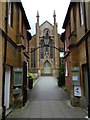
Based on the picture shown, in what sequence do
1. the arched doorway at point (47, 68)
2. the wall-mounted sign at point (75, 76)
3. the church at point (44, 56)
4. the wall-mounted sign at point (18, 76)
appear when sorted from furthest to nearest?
the arched doorway at point (47, 68) → the church at point (44, 56) → the wall-mounted sign at point (75, 76) → the wall-mounted sign at point (18, 76)

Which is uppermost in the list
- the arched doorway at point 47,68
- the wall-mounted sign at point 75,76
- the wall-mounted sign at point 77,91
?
the arched doorway at point 47,68

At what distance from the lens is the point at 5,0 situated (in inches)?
360

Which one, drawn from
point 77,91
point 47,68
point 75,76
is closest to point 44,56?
point 47,68

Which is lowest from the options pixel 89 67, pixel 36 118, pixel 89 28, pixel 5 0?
pixel 36 118

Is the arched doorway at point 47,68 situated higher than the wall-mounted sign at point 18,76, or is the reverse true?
the arched doorway at point 47,68

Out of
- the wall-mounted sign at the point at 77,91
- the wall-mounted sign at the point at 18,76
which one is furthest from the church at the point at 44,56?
the wall-mounted sign at the point at 77,91

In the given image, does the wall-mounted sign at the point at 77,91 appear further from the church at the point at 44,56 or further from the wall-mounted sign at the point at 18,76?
the church at the point at 44,56

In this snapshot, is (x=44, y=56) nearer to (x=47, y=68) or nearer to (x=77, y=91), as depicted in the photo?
(x=47, y=68)

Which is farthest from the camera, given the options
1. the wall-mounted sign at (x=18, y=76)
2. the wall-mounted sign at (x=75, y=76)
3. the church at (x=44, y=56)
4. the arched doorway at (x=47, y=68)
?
the arched doorway at (x=47, y=68)

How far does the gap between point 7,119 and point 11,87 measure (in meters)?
2.98

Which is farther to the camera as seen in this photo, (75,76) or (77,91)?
(75,76)

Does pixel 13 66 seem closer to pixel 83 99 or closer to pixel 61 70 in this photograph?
pixel 83 99

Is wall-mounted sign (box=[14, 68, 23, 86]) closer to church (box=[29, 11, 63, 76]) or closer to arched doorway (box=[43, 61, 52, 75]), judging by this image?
church (box=[29, 11, 63, 76])

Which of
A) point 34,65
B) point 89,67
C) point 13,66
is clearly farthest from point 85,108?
point 34,65
